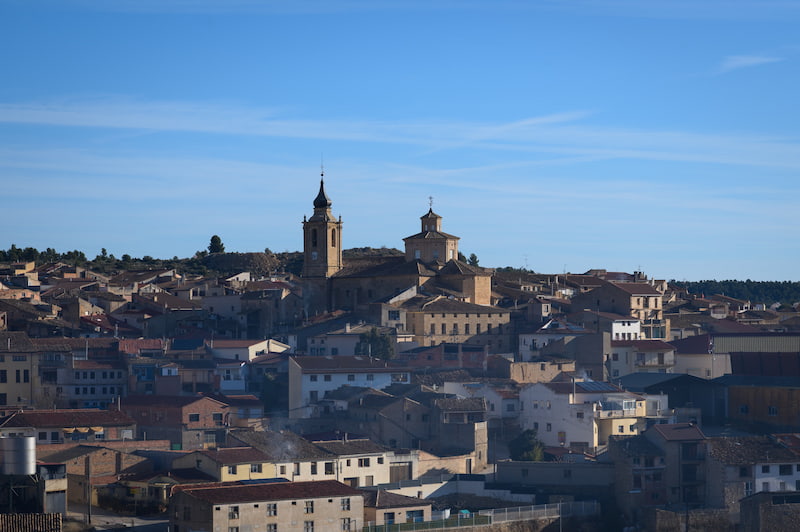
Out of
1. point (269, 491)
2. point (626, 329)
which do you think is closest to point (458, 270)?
point (626, 329)

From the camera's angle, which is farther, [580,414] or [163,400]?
[163,400]

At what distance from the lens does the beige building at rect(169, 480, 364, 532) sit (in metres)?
41.5

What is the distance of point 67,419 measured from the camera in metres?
51.3

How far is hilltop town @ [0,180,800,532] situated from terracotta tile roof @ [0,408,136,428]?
12 cm

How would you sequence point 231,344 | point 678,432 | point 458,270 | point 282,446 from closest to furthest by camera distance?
point 678,432 < point 282,446 < point 231,344 < point 458,270

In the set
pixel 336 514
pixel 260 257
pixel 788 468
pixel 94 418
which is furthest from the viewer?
pixel 260 257

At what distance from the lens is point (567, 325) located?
Result: 222ft

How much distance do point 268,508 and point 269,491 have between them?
3.06ft

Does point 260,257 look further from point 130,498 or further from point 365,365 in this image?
point 130,498

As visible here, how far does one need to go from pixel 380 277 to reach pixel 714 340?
1641 centimetres

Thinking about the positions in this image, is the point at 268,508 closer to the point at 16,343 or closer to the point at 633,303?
the point at 16,343

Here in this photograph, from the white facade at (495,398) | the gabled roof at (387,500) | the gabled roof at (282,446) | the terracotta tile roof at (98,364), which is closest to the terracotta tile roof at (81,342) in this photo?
the terracotta tile roof at (98,364)

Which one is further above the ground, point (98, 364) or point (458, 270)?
point (458, 270)

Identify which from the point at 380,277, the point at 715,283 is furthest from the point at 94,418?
the point at 715,283
